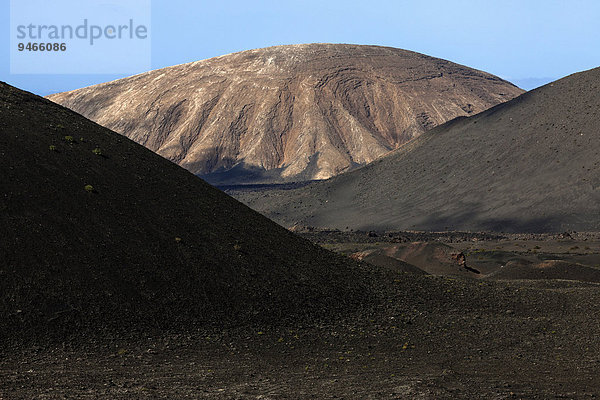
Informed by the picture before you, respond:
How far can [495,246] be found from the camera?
5616cm

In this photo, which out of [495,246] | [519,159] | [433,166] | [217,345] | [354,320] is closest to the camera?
[217,345]

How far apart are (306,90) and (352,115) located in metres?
10.6

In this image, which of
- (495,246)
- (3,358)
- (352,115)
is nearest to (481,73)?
(352,115)

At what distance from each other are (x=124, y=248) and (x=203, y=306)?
3218 millimetres

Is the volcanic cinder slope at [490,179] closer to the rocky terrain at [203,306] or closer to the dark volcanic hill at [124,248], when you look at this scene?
the rocky terrain at [203,306]

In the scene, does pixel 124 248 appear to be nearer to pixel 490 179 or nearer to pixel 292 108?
pixel 490 179

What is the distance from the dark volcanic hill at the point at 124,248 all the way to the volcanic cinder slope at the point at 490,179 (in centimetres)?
4589

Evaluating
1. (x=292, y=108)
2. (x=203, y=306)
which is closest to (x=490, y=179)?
(x=203, y=306)

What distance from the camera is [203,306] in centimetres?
2142

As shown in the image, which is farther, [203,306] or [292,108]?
[292,108]

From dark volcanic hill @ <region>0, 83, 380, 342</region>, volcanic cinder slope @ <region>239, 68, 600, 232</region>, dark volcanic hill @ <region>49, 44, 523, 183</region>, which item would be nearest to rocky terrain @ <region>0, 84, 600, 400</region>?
dark volcanic hill @ <region>0, 83, 380, 342</region>

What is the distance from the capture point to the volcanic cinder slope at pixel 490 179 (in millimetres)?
68750

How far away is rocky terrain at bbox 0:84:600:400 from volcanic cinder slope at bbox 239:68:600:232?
136 ft

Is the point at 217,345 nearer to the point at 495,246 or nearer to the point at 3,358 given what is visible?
the point at 3,358
